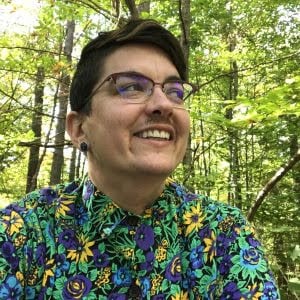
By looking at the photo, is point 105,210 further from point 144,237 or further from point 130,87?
point 130,87

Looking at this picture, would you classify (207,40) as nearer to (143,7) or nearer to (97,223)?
(143,7)

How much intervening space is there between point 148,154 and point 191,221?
0.96ft

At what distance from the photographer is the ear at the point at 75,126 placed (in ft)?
5.02

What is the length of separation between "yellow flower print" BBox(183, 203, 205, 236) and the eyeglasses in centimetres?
37

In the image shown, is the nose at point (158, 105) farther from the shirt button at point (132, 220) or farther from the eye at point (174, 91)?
the shirt button at point (132, 220)

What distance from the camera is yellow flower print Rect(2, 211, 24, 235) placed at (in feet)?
4.33

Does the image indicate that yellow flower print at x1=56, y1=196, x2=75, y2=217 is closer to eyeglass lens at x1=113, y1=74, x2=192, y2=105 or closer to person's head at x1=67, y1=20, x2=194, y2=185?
person's head at x1=67, y1=20, x2=194, y2=185

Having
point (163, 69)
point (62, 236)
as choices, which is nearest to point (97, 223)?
point (62, 236)

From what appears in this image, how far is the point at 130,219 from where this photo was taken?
135 centimetres

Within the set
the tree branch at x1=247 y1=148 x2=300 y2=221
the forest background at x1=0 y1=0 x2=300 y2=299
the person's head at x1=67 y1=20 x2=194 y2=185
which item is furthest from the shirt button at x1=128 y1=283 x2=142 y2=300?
the tree branch at x1=247 y1=148 x2=300 y2=221

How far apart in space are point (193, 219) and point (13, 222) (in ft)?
1.95

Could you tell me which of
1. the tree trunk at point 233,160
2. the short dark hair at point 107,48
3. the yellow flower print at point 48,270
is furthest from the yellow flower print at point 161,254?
the tree trunk at point 233,160

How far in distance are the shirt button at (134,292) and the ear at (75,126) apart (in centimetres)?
56

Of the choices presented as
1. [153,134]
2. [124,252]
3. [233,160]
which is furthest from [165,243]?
[233,160]
